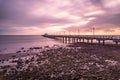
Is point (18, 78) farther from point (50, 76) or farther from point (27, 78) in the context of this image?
point (50, 76)

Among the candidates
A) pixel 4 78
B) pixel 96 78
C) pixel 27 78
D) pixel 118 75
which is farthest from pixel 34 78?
pixel 118 75

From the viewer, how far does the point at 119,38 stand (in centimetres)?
4209

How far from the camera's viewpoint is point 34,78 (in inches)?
535

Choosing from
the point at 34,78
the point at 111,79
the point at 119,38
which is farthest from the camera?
the point at 119,38

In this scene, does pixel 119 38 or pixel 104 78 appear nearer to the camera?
pixel 104 78

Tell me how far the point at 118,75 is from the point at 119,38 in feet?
101

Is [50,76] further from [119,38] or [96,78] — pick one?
[119,38]

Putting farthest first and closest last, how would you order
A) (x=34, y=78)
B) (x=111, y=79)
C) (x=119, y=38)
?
(x=119, y=38)
(x=34, y=78)
(x=111, y=79)

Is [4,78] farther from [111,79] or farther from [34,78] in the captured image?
[111,79]

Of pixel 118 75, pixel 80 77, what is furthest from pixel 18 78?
pixel 118 75

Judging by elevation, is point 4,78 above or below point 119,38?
below

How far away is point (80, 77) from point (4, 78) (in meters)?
7.10

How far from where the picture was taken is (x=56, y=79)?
13.1m

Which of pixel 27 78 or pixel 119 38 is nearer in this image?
pixel 27 78
